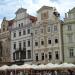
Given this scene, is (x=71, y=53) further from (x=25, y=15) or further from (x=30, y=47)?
(x=25, y=15)

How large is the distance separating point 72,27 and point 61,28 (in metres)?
2.00

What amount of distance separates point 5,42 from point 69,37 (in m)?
14.4

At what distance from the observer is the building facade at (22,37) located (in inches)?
1809

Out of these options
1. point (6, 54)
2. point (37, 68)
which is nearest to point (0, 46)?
point (6, 54)

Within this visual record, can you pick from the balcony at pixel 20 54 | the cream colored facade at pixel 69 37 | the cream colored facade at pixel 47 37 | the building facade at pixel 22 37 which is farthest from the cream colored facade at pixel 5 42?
the cream colored facade at pixel 69 37

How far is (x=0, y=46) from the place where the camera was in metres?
50.8

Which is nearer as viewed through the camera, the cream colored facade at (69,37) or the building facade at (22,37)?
the cream colored facade at (69,37)

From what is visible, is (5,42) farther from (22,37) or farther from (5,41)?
(22,37)

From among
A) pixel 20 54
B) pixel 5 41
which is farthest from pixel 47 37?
pixel 5 41

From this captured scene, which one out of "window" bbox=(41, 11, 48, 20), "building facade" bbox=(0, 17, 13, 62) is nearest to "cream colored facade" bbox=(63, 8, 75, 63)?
"window" bbox=(41, 11, 48, 20)

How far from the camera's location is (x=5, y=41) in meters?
50.2

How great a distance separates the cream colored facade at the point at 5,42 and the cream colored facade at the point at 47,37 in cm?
690

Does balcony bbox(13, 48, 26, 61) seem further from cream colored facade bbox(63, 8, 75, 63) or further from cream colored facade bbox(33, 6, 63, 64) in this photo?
cream colored facade bbox(63, 8, 75, 63)

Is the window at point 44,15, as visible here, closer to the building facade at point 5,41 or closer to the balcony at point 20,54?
the balcony at point 20,54
